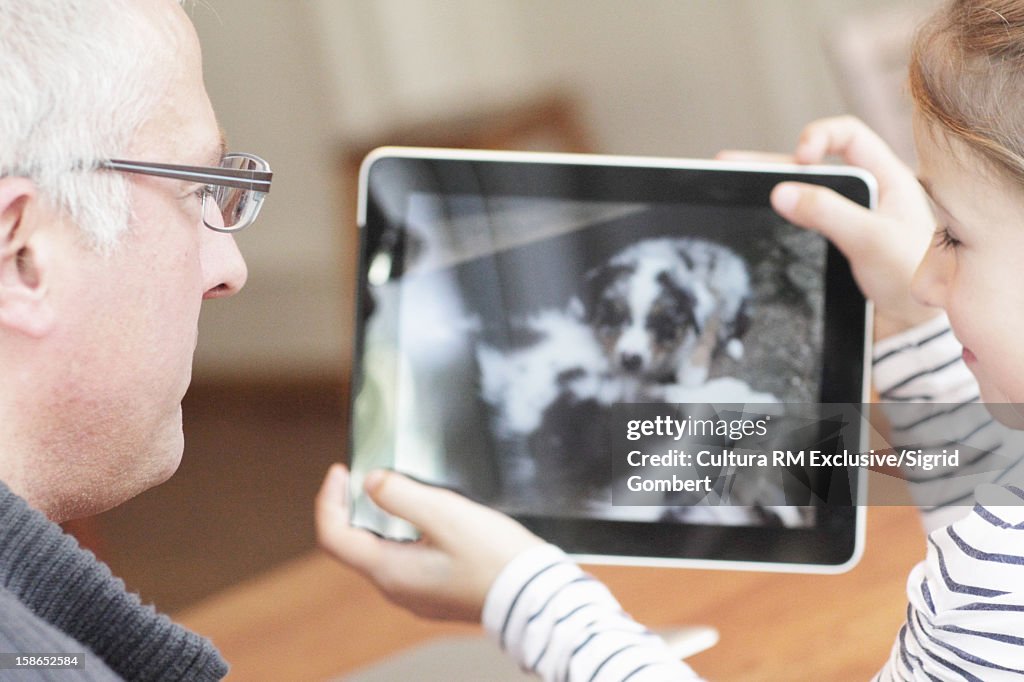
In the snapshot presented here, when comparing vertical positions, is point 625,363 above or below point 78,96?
below

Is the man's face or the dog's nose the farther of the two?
the dog's nose

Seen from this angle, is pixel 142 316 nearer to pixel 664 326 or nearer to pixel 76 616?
pixel 76 616

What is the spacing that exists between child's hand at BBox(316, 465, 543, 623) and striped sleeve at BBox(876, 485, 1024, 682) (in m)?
0.31

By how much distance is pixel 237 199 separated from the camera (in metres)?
0.76

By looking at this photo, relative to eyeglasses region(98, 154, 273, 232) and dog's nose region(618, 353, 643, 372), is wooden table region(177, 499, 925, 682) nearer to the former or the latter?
dog's nose region(618, 353, 643, 372)

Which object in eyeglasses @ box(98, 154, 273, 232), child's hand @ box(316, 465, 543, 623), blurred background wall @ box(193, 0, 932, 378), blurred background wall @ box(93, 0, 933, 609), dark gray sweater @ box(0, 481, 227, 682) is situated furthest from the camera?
blurred background wall @ box(193, 0, 932, 378)

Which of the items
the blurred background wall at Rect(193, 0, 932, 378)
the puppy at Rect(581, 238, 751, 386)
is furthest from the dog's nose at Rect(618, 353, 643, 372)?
the blurred background wall at Rect(193, 0, 932, 378)

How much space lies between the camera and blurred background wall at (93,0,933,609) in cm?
227

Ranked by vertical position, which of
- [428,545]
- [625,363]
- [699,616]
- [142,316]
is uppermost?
[142,316]

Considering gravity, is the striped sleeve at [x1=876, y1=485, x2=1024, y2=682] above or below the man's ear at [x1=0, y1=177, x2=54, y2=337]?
below

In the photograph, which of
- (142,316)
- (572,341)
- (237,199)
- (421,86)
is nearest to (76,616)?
(142,316)

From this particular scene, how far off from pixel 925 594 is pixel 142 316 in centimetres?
58

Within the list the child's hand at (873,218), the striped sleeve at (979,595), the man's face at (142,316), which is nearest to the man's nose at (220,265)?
the man's face at (142,316)

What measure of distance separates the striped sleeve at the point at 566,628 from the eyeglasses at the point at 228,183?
35 cm
